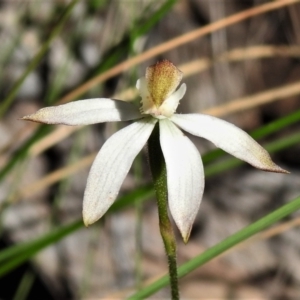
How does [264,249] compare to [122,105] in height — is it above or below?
below

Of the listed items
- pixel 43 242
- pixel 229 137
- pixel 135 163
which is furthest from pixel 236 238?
pixel 135 163

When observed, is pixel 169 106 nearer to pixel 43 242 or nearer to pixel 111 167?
pixel 111 167

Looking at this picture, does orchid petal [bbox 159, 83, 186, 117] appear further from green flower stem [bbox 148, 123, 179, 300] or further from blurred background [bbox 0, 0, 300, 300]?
blurred background [bbox 0, 0, 300, 300]

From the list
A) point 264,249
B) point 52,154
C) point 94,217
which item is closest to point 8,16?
point 52,154

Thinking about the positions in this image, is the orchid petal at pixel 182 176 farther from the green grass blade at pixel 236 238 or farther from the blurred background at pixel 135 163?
the blurred background at pixel 135 163

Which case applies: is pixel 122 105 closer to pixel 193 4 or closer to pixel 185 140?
Answer: pixel 185 140
